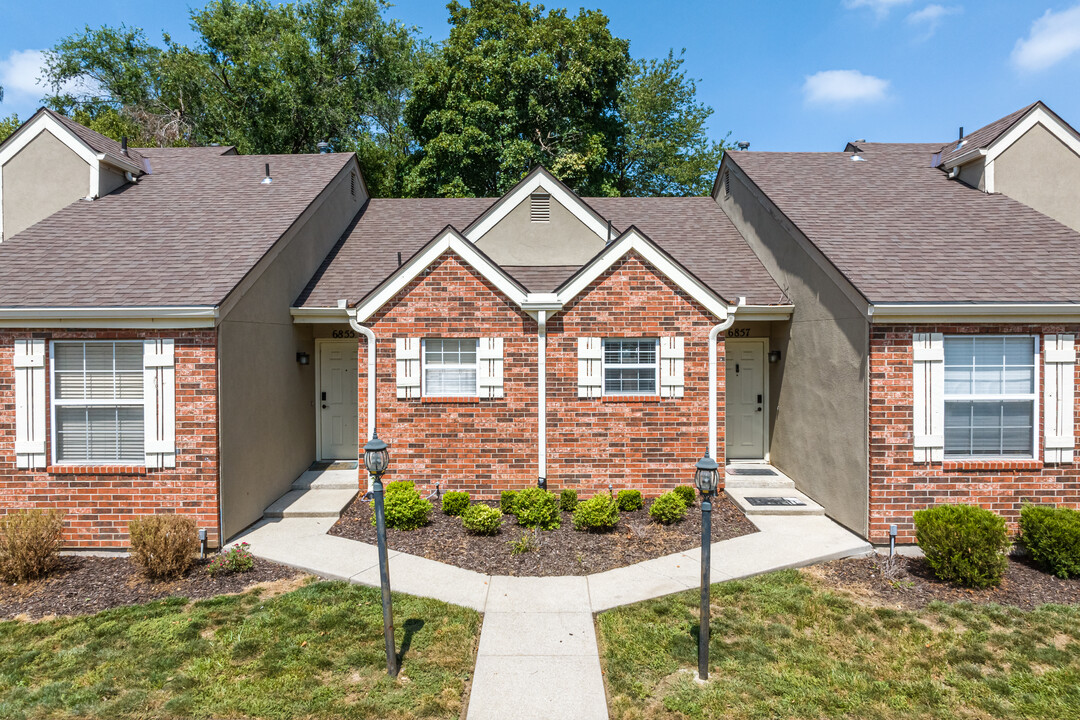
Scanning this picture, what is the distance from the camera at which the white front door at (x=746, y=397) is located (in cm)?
1095

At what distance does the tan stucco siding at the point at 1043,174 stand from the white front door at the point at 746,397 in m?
5.44

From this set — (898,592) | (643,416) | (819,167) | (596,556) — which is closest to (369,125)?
(819,167)

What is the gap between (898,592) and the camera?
616cm

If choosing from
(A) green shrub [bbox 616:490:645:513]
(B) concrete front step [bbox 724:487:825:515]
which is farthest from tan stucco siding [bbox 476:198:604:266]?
(B) concrete front step [bbox 724:487:825:515]

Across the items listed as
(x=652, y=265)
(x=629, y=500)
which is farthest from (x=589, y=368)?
(x=629, y=500)

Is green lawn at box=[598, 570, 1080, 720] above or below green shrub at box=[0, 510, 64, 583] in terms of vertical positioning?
below

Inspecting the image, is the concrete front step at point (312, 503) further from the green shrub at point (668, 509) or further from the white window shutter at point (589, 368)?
the green shrub at point (668, 509)

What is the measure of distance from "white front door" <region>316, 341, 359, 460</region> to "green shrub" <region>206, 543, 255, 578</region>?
4492 millimetres

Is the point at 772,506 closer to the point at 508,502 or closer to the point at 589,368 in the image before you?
the point at 589,368

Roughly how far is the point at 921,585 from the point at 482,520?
5.25 meters

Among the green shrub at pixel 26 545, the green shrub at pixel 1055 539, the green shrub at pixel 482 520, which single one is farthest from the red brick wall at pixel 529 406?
the green shrub at pixel 1055 539

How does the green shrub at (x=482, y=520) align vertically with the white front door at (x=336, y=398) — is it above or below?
below

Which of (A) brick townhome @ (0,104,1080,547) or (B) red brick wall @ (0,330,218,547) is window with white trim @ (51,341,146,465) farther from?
(B) red brick wall @ (0,330,218,547)

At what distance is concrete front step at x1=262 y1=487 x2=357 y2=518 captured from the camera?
843cm
